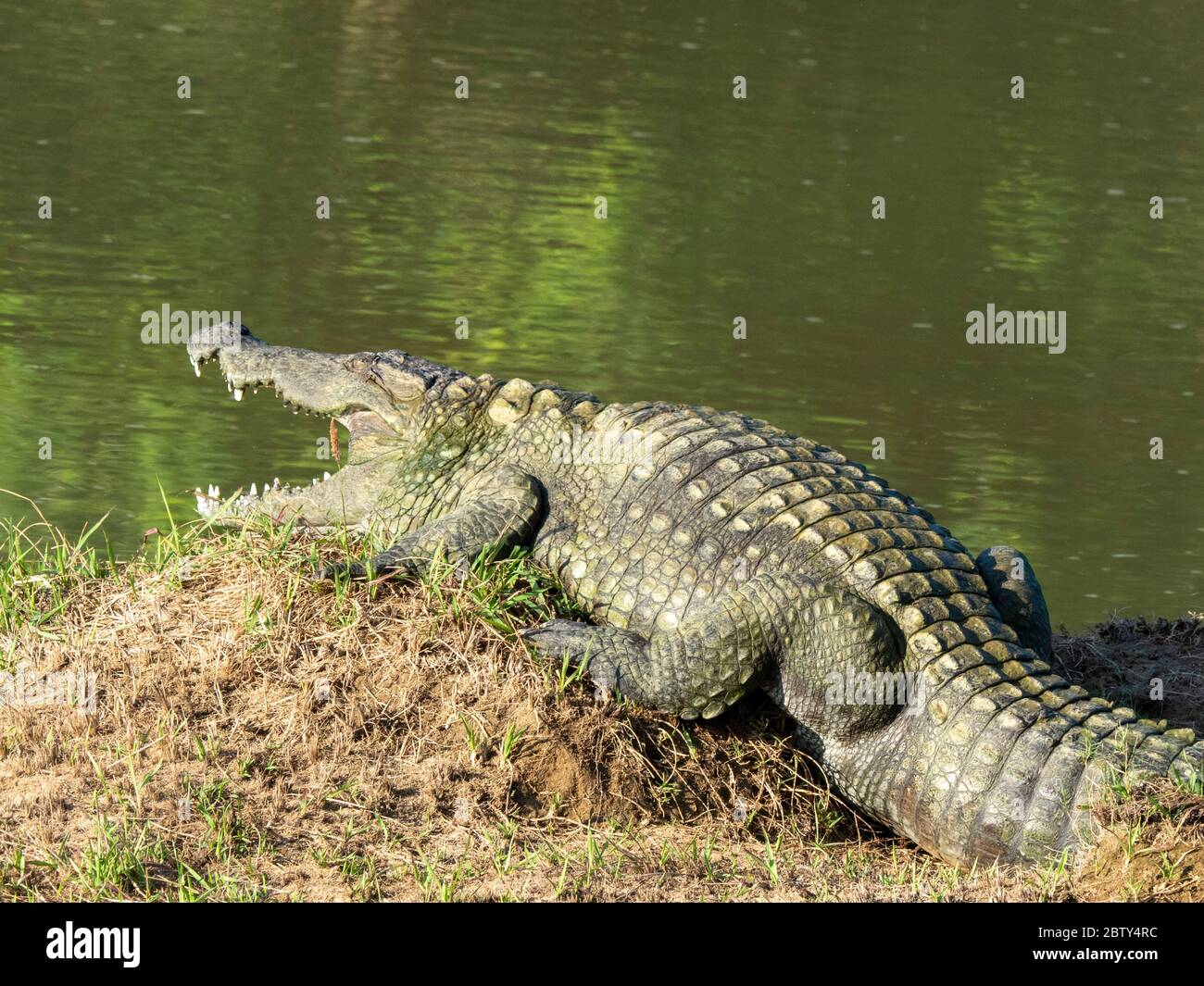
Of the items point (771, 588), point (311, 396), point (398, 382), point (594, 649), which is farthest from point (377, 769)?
point (311, 396)

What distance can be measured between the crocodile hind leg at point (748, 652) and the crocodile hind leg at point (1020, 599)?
817mm

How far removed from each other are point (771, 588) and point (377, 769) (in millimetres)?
1357

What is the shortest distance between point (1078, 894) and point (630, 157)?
38.9 feet

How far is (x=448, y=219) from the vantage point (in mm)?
13305

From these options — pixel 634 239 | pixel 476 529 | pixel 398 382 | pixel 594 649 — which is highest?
pixel 634 239

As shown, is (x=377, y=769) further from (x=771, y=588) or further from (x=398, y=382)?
(x=398, y=382)

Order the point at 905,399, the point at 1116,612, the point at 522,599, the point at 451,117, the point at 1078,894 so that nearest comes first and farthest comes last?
the point at 1078,894
the point at 522,599
the point at 1116,612
the point at 905,399
the point at 451,117

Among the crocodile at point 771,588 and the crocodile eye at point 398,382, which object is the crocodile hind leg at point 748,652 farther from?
the crocodile eye at point 398,382

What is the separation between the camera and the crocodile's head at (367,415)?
20.4ft

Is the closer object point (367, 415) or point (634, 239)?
point (367, 415)

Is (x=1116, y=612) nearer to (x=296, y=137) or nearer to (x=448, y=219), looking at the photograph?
(x=448, y=219)

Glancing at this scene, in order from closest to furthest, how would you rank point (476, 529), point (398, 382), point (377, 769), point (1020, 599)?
point (377, 769)
point (476, 529)
point (1020, 599)
point (398, 382)

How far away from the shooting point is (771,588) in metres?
5.16
